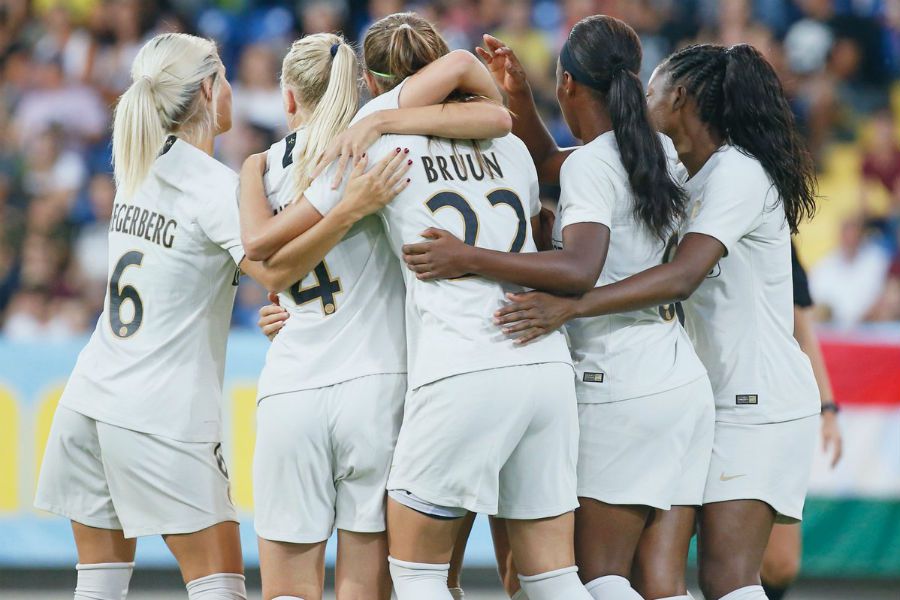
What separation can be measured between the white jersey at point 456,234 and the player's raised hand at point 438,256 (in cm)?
5

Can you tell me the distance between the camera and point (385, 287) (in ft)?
11.0

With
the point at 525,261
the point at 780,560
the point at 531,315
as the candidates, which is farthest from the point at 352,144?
the point at 780,560

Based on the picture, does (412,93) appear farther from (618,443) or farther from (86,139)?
(86,139)

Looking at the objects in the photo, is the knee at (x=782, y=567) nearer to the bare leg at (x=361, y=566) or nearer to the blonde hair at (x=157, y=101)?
the bare leg at (x=361, y=566)

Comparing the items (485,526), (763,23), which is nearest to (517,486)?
(485,526)

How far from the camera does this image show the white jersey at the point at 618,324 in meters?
3.29

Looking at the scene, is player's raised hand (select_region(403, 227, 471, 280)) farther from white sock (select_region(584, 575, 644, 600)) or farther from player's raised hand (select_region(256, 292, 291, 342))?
white sock (select_region(584, 575, 644, 600))

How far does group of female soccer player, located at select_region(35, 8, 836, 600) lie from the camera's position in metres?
3.16

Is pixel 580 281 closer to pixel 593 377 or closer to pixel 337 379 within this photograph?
pixel 593 377

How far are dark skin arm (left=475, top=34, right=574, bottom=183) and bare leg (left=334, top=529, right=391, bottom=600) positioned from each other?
1.41 m

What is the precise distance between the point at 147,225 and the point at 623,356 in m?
1.47

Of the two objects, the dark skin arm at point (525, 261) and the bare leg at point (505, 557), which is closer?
the dark skin arm at point (525, 261)

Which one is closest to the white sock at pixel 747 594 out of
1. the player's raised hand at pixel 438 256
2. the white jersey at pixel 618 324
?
the white jersey at pixel 618 324

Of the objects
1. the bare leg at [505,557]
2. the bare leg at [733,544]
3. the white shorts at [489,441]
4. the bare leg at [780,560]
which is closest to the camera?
the white shorts at [489,441]
